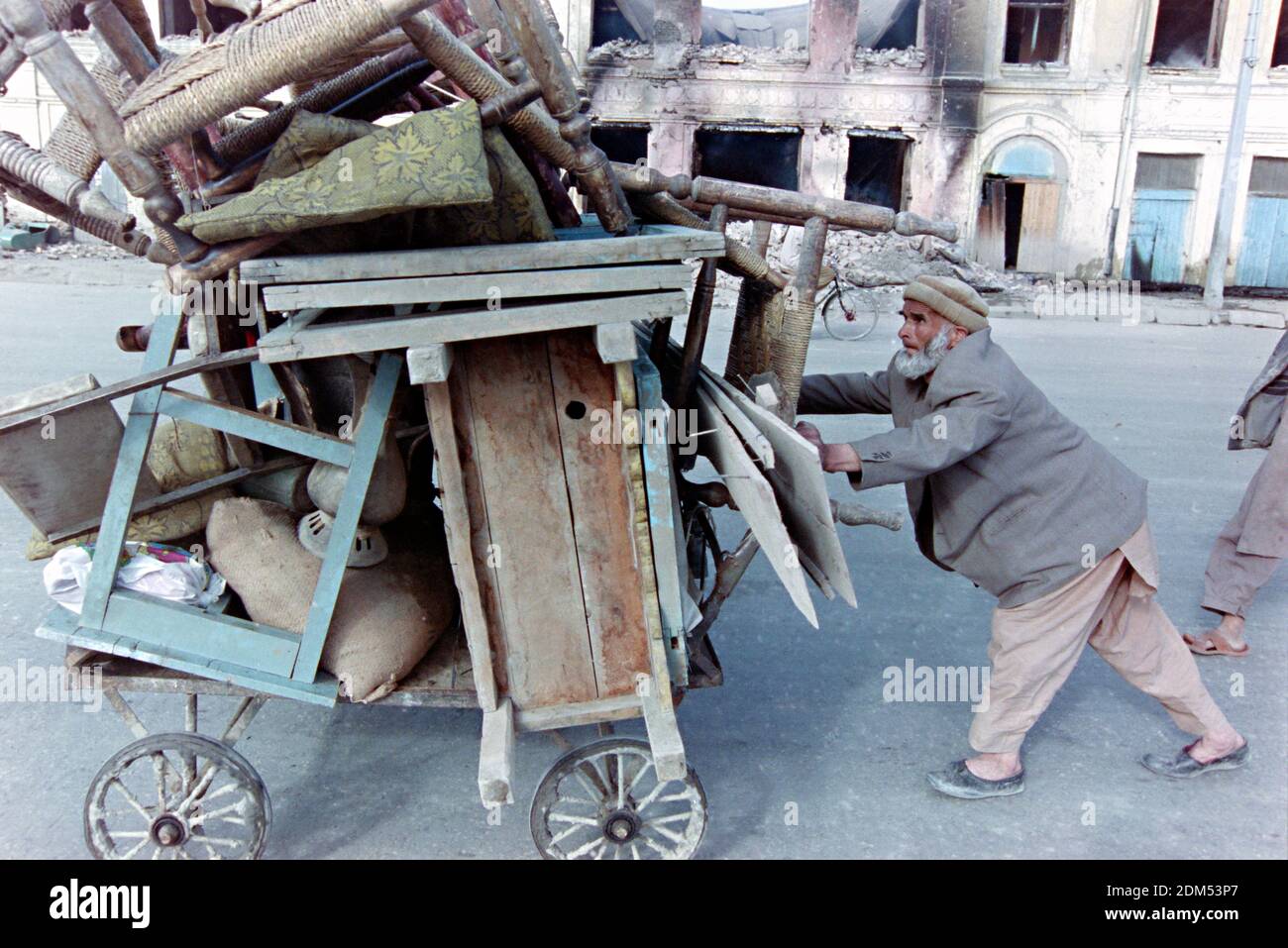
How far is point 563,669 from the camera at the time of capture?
286cm

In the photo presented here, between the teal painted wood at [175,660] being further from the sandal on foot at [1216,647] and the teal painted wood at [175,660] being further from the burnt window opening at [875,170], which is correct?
the burnt window opening at [875,170]

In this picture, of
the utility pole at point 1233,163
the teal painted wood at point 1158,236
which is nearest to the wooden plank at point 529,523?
the utility pole at point 1233,163

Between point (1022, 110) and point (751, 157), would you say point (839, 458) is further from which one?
point (751, 157)

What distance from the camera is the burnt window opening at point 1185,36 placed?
760 inches

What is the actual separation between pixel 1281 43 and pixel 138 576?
23054 mm

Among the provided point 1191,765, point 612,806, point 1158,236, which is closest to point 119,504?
point 612,806

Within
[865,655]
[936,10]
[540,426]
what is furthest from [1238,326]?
[540,426]

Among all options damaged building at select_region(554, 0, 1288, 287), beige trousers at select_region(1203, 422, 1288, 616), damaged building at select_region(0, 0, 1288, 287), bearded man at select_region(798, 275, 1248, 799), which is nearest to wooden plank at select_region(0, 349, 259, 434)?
bearded man at select_region(798, 275, 1248, 799)

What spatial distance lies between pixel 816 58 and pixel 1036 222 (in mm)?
5340

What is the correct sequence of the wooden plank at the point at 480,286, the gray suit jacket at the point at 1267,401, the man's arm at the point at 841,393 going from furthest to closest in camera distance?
1. the gray suit jacket at the point at 1267,401
2. the man's arm at the point at 841,393
3. the wooden plank at the point at 480,286

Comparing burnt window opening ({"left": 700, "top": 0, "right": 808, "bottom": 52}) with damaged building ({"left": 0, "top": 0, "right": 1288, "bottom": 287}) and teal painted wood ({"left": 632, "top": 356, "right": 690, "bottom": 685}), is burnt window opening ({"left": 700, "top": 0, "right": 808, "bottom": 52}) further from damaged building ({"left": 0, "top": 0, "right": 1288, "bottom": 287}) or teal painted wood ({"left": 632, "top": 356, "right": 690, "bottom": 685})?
teal painted wood ({"left": 632, "top": 356, "right": 690, "bottom": 685})

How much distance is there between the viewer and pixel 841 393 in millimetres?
3633

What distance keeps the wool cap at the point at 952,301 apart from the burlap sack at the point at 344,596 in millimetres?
1742

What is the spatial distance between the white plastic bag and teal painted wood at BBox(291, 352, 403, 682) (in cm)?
38
